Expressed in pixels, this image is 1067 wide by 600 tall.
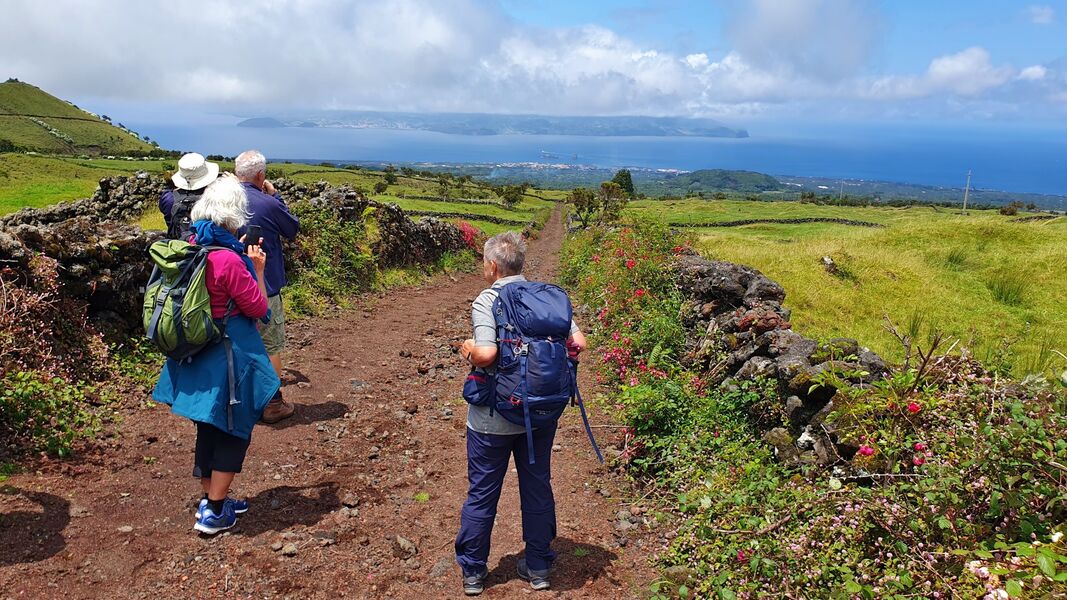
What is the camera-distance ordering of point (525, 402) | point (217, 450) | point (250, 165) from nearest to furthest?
point (525, 402), point (217, 450), point (250, 165)

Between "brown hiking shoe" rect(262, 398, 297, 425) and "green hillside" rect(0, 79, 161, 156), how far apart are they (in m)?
129

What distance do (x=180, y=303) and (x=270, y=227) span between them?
244cm

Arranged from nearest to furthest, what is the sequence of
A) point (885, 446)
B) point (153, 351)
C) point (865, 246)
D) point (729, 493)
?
point (885, 446) < point (729, 493) < point (153, 351) < point (865, 246)

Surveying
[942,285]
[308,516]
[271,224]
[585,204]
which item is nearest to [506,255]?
[308,516]

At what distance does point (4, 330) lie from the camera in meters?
6.23

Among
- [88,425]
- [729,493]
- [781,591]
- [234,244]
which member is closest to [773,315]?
[729,493]

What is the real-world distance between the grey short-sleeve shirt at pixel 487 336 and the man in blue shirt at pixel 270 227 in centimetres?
342

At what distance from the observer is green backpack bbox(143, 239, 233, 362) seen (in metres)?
4.33

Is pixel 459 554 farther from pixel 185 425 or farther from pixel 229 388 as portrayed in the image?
pixel 185 425

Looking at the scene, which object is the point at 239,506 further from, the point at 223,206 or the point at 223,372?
the point at 223,206

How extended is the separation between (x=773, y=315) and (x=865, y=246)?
369 inches

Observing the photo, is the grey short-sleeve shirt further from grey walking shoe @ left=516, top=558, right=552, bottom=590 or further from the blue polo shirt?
the blue polo shirt

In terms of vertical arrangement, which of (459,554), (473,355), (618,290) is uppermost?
(473,355)

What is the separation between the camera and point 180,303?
4359 mm
